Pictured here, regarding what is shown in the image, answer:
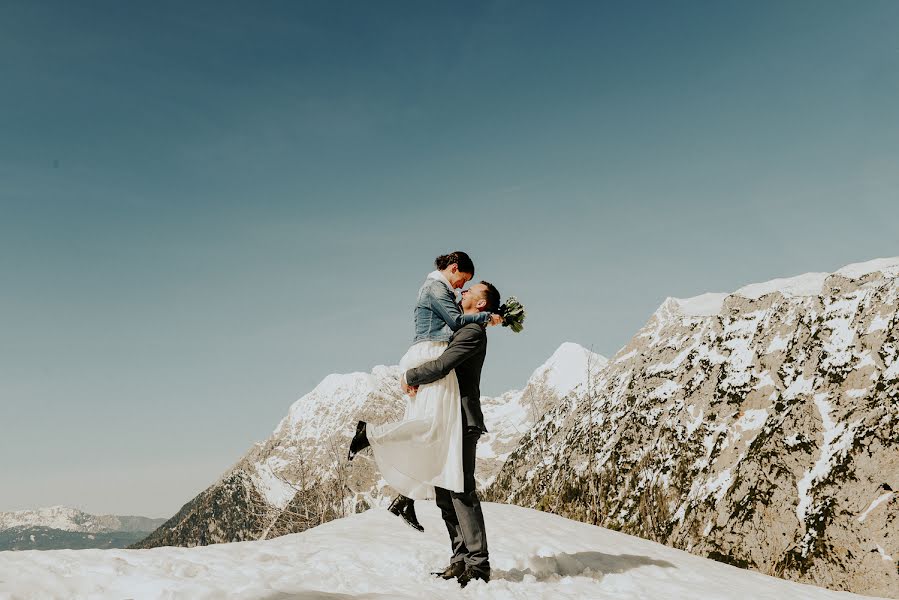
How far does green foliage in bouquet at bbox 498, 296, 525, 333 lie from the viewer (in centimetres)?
802

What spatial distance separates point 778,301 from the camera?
14700 centimetres

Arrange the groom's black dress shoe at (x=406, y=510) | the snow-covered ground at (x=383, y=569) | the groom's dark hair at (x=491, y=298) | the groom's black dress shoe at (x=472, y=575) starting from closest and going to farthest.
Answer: the snow-covered ground at (x=383, y=569) < the groom's black dress shoe at (x=472, y=575) < the groom's black dress shoe at (x=406, y=510) < the groom's dark hair at (x=491, y=298)

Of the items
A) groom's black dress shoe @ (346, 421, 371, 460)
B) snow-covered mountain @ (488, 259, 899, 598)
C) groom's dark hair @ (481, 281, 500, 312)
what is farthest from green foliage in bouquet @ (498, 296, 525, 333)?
snow-covered mountain @ (488, 259, 899, 598)

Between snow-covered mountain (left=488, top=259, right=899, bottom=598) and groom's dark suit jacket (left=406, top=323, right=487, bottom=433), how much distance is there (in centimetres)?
5744

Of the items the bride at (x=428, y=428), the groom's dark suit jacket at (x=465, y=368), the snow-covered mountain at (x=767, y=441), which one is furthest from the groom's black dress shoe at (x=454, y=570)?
the snow-covered mountain at (x=767, y=441)

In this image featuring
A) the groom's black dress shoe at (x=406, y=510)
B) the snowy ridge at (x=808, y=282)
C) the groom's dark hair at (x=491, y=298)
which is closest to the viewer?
the groom's black dress shoe at (x=406, y=510)

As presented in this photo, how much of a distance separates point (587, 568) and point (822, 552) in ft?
312

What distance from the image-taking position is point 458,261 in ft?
26.3

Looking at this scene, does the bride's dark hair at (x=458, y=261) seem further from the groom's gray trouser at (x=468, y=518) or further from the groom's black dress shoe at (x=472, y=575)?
the groom's black dress shoe at (x=472, y=575)

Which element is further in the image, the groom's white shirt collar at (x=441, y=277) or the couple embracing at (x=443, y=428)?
the groom's white shirt collar at (x=441, y=277)

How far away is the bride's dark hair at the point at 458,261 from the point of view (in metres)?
8.02

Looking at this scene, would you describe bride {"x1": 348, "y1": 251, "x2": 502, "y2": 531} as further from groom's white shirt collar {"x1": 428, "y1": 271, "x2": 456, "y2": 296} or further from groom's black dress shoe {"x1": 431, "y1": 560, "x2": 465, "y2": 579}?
groom's black dress shoe {"x1": 431, "y1": 560, "x2": 465, "y2": 579}

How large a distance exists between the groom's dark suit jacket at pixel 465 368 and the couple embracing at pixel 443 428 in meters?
0.01

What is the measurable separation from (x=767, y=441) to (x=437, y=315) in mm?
120836
